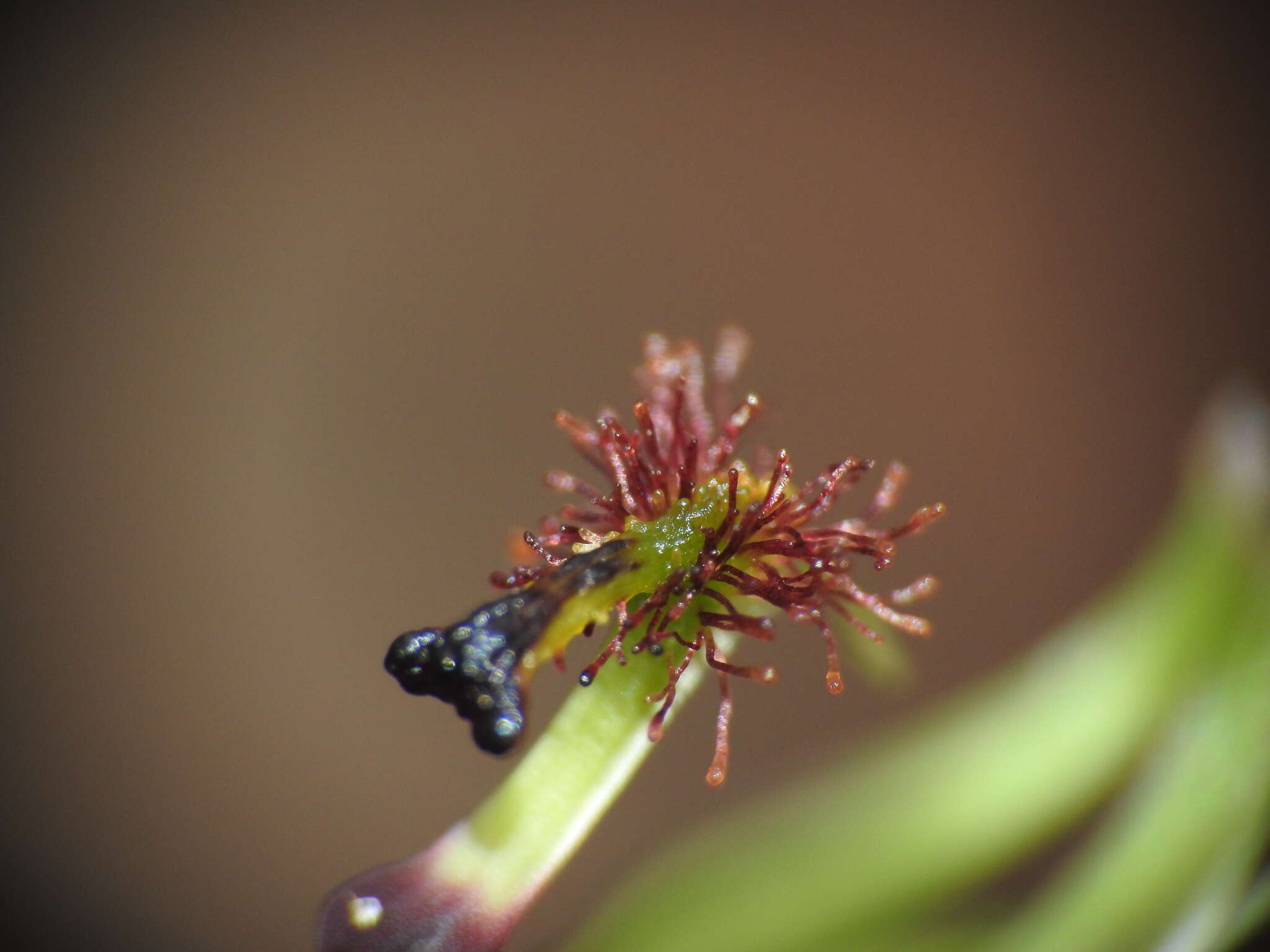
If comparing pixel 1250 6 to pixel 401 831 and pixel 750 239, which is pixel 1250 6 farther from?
pixel 401 831

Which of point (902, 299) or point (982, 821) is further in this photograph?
point (902, 299)

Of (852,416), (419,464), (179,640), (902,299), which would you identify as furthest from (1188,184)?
(179,640)

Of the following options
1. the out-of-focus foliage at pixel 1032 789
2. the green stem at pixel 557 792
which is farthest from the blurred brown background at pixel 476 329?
the green stem at pixel 557 792

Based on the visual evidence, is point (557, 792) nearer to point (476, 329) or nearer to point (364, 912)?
point (364, 912)

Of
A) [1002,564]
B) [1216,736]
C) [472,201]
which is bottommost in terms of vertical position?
[1216,736]

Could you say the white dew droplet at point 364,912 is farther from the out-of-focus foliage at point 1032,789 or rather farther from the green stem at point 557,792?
the out-of-focus foliage at point 1032,789

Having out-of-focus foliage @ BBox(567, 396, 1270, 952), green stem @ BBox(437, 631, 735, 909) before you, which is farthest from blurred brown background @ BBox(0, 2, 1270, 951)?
green stem @ BBox(437, 631, 735, 909)
